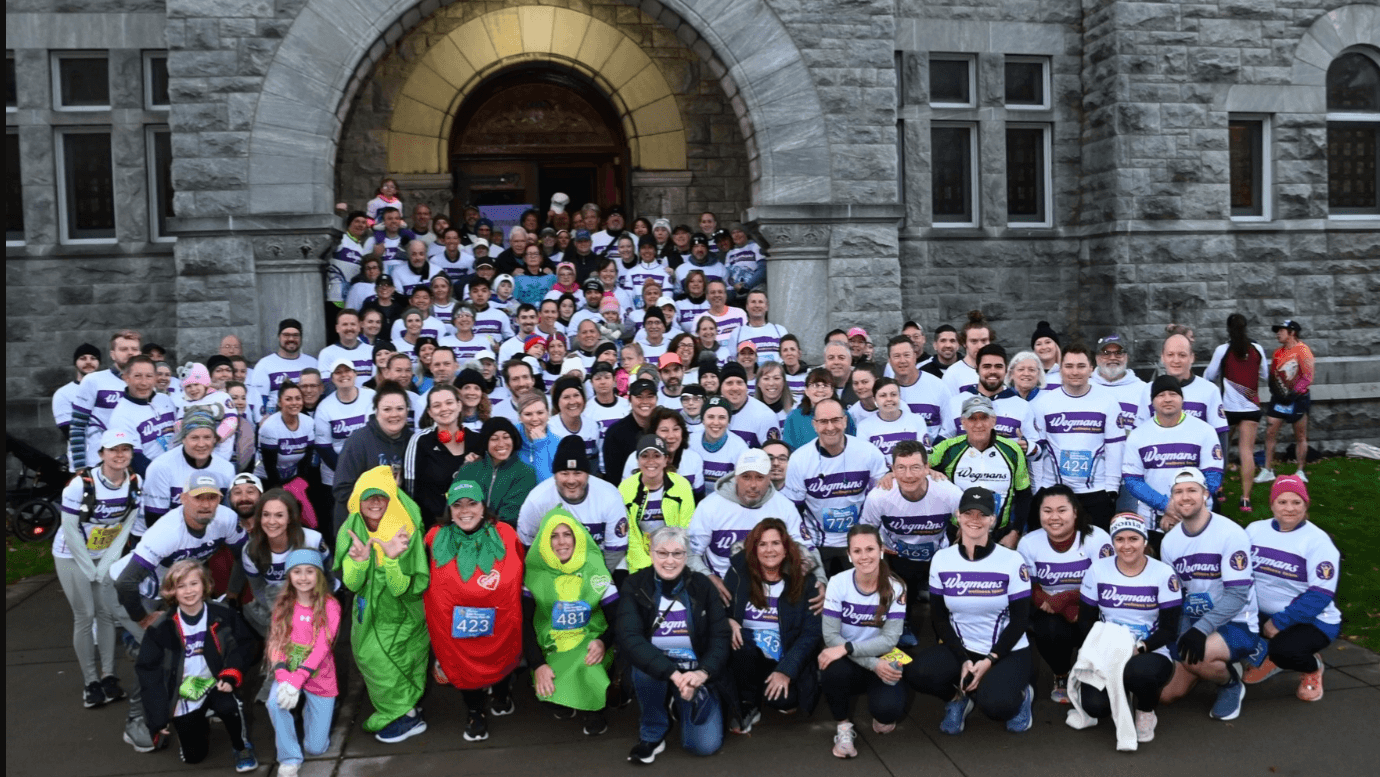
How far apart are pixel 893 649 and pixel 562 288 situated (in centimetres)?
596

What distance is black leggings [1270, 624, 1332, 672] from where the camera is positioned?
6305mm

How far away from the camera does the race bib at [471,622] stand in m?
6.27

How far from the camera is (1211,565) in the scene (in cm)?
635

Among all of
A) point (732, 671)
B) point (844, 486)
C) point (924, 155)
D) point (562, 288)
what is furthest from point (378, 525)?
point (924, 155)

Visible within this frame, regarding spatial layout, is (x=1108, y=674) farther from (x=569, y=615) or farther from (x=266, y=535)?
(x=266, y=535)

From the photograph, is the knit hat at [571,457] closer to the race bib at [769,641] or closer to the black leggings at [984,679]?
the race bib at [769,641]

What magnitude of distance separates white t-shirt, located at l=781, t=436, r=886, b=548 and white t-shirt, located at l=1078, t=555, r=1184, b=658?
1538 mm

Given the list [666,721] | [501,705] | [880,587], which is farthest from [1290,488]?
[501,705]

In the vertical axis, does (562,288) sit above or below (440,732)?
above

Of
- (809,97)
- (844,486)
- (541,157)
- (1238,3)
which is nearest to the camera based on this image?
(844,486)

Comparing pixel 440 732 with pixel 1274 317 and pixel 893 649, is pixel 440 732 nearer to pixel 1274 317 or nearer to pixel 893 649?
pixel 893 649

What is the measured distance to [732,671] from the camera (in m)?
6.19

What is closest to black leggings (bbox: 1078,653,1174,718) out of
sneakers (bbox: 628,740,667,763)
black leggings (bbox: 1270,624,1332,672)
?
black leggings (bbox: 1270,624,1332,672)

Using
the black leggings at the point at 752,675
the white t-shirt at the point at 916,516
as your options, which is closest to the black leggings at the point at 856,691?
the black leggings at the point at 752,675
